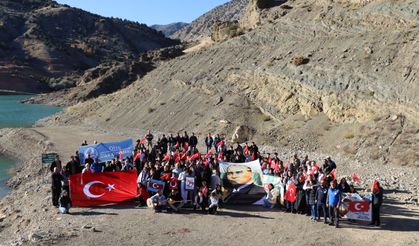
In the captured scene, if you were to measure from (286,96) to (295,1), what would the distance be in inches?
818

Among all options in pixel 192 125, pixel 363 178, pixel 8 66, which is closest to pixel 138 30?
pixel 8 66

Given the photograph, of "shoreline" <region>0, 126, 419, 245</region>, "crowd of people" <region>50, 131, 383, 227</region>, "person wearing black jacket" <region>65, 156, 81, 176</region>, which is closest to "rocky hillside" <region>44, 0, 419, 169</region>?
"shoreline" <region>0, 126, 419, 245</region>

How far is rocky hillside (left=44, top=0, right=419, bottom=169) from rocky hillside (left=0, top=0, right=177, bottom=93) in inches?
2898

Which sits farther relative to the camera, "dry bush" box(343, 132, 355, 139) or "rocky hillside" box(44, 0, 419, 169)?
"dry bush" box(343, 132, 355, 139)

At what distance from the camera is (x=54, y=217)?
1666 centimetres

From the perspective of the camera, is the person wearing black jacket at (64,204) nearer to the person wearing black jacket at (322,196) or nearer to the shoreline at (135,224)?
the shoreline at (135,224)

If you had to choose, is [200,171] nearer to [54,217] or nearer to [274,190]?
[274,190]

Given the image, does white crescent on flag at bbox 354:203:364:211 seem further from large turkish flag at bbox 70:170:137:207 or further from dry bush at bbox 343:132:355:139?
dry bush at bbox 343:132:355:139

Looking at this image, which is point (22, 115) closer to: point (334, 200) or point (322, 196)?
point (322, 196)

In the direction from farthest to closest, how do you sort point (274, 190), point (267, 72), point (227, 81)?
1. point (227, 81)
2. point (267, 72)
3. point (274, 190)

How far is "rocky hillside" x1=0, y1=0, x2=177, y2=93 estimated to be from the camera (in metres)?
126

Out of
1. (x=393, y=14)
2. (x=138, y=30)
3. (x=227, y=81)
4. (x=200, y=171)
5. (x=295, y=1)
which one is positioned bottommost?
(x=200, y=171)

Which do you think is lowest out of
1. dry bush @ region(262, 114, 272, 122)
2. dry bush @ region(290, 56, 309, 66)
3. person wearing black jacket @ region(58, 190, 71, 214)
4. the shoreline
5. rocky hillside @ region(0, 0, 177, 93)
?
the shoreline

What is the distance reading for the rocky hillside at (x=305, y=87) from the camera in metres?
28.5
